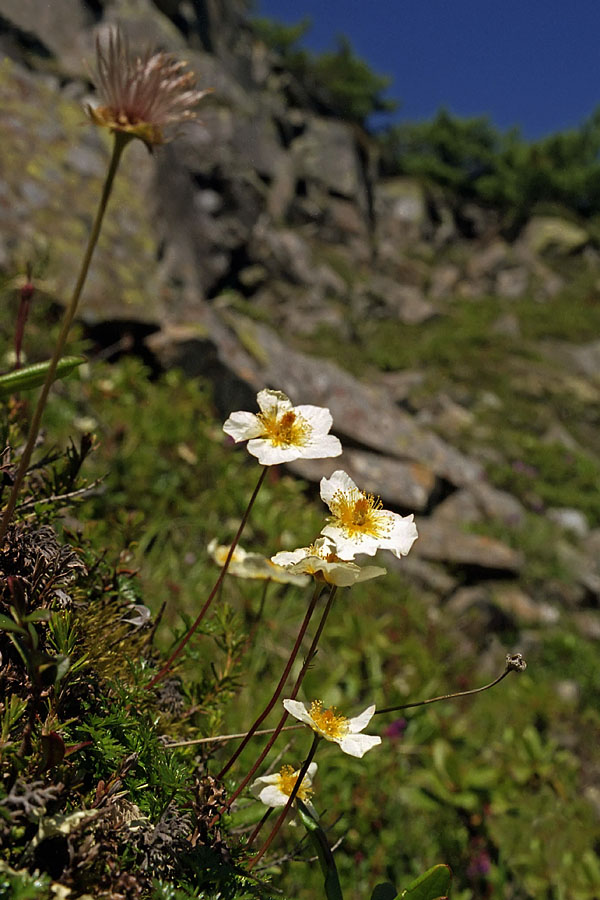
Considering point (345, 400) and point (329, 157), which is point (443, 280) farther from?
point (345, 400)

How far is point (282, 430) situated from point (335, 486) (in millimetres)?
143

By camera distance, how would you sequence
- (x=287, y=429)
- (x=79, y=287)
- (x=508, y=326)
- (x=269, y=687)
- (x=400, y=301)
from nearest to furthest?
(x=79, y=287), (x=287, y=429), (x=269, y=687), (x=508, y=326), (x=400, y=301)

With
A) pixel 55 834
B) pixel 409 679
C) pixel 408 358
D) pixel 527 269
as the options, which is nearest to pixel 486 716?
pixel 409 679

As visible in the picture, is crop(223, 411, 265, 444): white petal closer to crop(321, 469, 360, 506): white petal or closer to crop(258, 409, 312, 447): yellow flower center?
crop(258, 409, 312, 447): yellow flower center

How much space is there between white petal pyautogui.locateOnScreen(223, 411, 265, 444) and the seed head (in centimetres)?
45

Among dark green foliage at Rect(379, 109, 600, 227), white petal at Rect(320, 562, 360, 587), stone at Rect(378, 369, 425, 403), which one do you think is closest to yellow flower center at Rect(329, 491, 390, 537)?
white petal at Rect(320, 562, 360, 587)

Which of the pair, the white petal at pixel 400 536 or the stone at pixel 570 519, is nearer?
the white petal at pixel 400 536

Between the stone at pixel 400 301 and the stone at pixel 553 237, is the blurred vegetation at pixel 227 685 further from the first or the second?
the stone at pixel 553 237

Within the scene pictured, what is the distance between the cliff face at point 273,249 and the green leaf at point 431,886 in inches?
43.2

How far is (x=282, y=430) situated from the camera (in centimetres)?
106

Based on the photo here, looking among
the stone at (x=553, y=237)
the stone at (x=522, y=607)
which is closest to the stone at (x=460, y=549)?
the stone at (x=522, y=607)

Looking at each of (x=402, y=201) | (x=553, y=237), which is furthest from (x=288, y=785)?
(x=553, y=237)

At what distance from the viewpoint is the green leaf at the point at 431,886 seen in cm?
86

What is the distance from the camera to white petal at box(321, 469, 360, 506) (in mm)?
973
